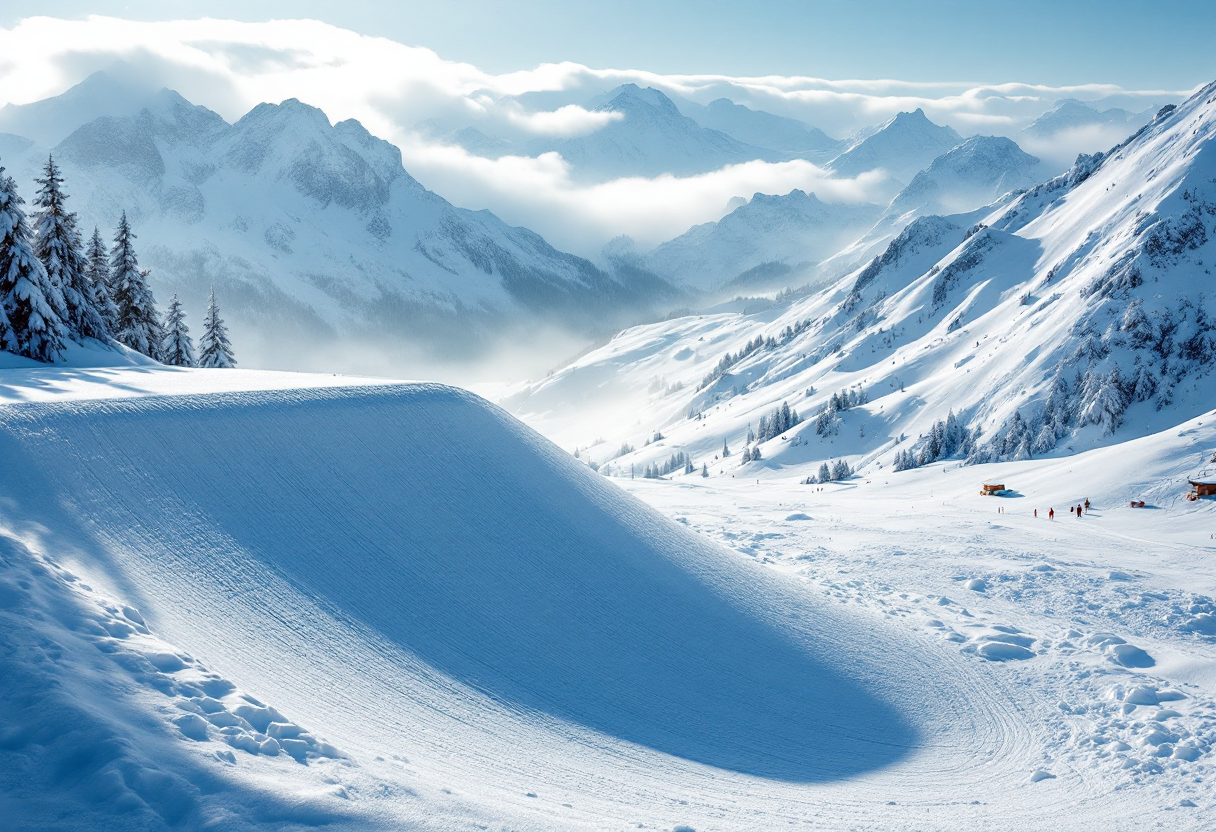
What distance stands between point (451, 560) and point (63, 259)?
33309 mm

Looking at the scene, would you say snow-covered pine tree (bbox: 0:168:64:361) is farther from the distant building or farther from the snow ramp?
the distant building

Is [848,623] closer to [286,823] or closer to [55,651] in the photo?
[286,823]

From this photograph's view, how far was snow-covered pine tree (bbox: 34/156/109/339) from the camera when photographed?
39.2m

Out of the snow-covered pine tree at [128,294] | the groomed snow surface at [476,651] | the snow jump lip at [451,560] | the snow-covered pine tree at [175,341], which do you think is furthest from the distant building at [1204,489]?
the snow-covered pine tree at [128,294]

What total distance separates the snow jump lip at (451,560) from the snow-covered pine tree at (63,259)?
885 inches

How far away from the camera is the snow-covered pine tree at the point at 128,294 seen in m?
50.9

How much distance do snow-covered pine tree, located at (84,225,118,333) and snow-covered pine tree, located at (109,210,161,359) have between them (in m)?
0.62

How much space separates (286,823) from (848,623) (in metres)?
20.7

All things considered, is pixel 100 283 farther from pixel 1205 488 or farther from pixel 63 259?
pixel 1205 488

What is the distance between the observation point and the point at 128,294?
5109cm

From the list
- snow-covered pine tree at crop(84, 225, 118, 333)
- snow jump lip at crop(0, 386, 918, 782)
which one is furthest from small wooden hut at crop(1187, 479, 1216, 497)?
snow-covered pine tree at crop(84, 225, 118, 333)

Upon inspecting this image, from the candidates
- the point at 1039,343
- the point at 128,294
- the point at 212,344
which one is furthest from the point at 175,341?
the point at 1039,343

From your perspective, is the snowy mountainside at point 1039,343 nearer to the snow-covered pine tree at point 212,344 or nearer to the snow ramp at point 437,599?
the snow-covered pine tree at point 212,344

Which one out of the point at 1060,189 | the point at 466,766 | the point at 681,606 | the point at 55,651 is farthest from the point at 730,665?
the point at 1060,189
